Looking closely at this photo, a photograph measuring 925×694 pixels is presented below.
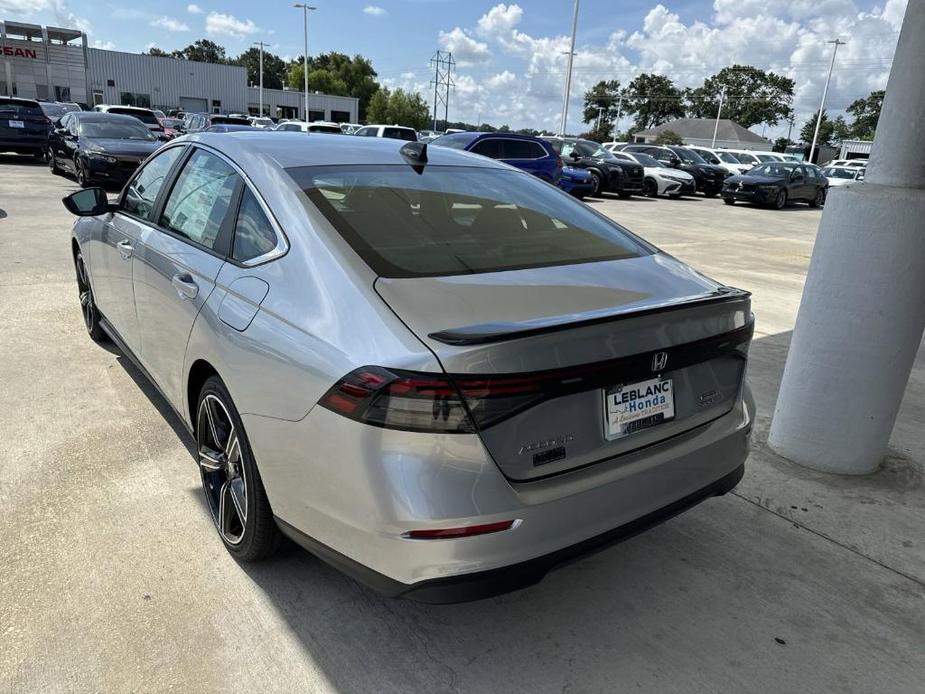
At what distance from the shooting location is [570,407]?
1973 mm

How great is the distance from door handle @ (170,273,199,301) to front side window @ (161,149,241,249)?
0.52 ft

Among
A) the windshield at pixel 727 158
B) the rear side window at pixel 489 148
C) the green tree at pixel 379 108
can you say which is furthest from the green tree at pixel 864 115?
the rear side window at pixel 489 148

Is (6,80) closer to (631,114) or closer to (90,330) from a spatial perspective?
(90,330)

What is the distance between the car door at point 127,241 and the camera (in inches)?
140

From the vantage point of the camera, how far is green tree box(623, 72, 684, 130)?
11531cm

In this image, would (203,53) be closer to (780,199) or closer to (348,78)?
(348,78)

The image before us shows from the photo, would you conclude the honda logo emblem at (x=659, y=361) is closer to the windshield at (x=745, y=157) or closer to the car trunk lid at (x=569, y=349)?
the car trunk lid at (x=569, y=349)

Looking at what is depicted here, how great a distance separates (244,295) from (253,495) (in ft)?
2.32

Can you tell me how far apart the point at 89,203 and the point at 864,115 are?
126 metres

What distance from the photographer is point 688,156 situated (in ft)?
88.2

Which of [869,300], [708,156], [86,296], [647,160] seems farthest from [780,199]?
[86,296]

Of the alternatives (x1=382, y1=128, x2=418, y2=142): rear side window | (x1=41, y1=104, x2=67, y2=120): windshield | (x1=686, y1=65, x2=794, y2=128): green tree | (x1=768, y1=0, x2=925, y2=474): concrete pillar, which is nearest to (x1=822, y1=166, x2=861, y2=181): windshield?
(x1=382, y1=128, x2=418, y2=142): rear side window

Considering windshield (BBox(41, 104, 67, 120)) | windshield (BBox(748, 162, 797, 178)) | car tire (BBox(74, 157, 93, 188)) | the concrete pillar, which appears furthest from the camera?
windshield (BBox(41, 104, 67, 120))

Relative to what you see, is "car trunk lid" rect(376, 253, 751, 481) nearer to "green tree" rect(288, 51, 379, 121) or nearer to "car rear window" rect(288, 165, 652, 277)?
"car rear window" rect(288, 165, 652, 277)
